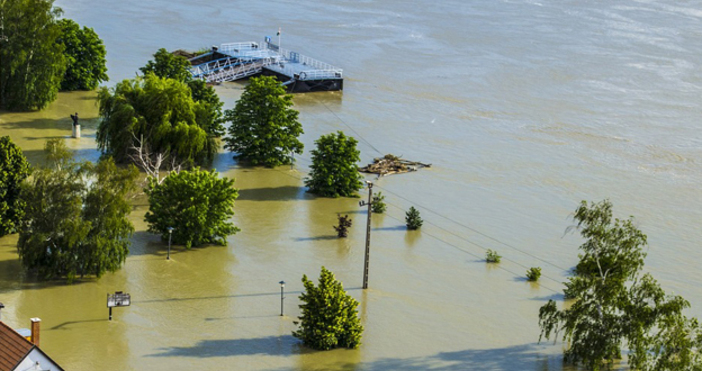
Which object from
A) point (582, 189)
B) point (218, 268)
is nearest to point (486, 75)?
point (582, 189)

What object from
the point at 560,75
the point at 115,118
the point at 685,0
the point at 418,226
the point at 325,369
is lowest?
the point at 325,369

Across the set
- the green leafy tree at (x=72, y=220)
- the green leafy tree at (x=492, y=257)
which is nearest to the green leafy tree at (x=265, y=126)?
the green leafy tree at (x=492, y=257)

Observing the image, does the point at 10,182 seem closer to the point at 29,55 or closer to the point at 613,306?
the point at 29,55

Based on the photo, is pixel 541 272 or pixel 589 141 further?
pixel 589 141

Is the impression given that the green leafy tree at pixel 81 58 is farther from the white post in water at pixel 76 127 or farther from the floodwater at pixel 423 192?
the white post in water at pixel 76 127

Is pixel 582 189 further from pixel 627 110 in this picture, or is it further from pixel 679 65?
pixel 679 65

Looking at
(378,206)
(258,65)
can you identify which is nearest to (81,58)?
(258,65)

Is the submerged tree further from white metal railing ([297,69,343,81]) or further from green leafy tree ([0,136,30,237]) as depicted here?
white metal railing ([297,69,343,81])
